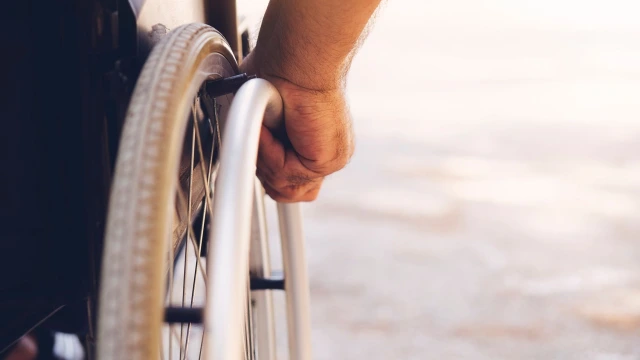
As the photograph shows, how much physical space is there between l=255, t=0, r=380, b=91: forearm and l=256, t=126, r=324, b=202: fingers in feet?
0.20

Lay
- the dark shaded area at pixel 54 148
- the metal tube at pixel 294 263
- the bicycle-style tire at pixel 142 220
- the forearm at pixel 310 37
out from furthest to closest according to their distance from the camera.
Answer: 1. the metal tube at pixel 294 263
2. the forearm at pixel 310 37
3. the dark shaded area at pixel 54 148
4. the bicycle-style tire at pixel 142 220

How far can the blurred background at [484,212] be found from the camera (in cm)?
161

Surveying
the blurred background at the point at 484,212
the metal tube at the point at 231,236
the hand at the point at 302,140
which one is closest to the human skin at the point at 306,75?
the hand at the point at 302,140

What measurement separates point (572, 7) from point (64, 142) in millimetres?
5488

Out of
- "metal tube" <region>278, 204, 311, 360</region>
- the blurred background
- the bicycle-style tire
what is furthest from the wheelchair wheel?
the blurred background

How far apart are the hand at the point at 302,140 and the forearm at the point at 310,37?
10 millimetres

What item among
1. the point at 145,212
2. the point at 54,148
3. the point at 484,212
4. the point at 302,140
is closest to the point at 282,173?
the point at 302,140

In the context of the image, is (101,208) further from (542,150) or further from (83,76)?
(542,150)

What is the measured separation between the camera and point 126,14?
0.48 metres

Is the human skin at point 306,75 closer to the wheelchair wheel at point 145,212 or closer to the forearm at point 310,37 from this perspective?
the forearm at point 310,37

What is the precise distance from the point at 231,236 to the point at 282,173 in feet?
1.08

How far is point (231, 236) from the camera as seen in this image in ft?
1.28

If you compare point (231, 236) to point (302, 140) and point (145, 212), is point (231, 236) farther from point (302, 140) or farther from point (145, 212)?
point (302, 140)

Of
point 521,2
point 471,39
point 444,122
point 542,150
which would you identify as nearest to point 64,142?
point 542,150
